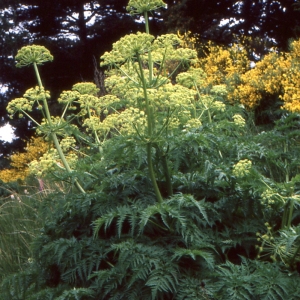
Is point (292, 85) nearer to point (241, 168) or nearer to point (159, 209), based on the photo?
point (241, 168)

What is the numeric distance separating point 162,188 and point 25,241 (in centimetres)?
218

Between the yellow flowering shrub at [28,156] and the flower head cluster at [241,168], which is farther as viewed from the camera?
the yellow flowering shrub at [28,156]

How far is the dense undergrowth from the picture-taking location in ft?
8.97

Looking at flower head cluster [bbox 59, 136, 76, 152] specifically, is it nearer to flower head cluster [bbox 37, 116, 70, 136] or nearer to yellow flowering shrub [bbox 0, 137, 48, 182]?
flower head cluster [bbox 37, 116, 70, 136]

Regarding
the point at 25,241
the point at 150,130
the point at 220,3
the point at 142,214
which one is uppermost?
the point at 220,3

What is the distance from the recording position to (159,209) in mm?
2703

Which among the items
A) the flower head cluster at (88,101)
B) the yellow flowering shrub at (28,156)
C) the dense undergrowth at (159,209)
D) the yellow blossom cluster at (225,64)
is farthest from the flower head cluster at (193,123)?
the yellow flowering shrub at (28,156)

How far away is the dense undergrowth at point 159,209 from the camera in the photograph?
2.73 m

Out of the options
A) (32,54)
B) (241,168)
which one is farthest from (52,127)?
(241,168)

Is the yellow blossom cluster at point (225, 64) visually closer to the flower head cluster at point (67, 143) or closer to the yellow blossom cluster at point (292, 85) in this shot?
the yellow blossom cluster at point (292, 85)

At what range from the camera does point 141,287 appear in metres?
2.77

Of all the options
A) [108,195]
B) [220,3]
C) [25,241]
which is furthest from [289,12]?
[108,195]

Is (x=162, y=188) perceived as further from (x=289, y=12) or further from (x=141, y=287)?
(x=289, y=12)

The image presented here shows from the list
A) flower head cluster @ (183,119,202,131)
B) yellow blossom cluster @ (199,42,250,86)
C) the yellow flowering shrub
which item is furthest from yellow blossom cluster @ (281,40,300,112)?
the yellow flowering shrub
